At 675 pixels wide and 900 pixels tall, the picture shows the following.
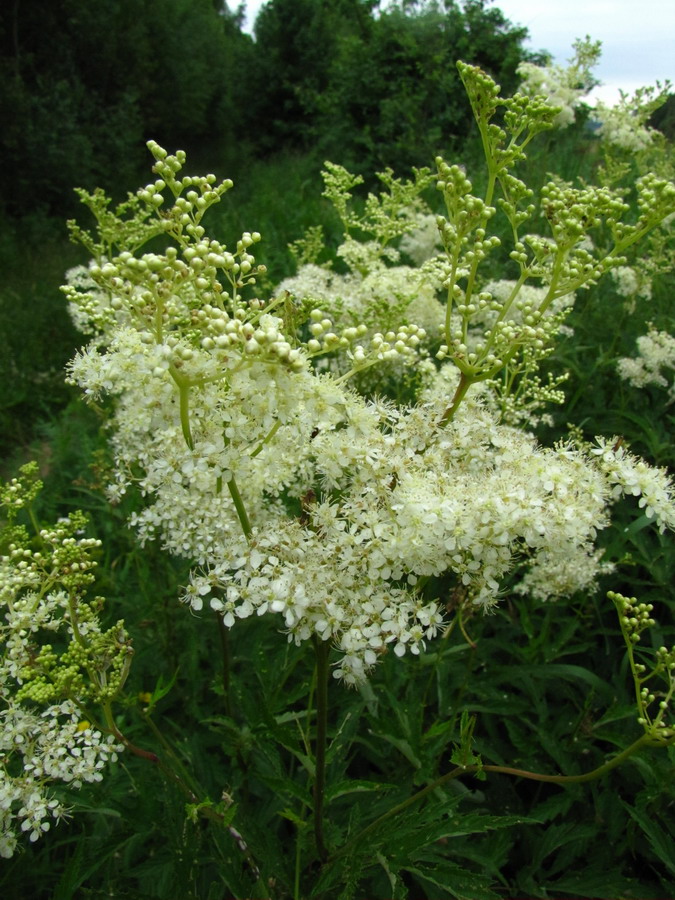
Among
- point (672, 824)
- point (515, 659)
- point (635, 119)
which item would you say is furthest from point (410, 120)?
point (672, 824)

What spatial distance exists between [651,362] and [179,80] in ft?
82.8

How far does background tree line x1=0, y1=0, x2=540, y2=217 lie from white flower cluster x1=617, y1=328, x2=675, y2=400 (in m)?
10.1

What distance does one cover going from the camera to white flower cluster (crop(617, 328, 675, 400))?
13.8 feet

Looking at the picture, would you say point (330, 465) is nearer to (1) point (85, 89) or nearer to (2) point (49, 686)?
(2) point (49, 686)

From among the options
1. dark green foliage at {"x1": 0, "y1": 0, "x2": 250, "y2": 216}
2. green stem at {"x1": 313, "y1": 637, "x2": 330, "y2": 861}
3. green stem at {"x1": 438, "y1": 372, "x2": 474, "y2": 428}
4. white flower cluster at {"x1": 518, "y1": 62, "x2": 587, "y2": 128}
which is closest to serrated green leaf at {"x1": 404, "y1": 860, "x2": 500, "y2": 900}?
green stem at {"x1": 313, "y1": 637, "x2": 330, "y2": 861}

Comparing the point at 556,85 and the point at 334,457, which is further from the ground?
the point at 556,85

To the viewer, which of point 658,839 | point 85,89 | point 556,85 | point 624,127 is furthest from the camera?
point 85,89

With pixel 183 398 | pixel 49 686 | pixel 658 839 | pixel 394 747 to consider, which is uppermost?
pixel 183 398

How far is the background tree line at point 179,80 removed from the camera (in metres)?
14.1

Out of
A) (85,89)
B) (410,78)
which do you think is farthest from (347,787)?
(85,89)

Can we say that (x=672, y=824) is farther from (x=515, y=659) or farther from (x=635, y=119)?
(x=635, y=119)

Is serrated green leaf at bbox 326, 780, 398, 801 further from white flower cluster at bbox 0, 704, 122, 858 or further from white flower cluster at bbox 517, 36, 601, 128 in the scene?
white flower cluster at bbox 517, 36, 601, 128

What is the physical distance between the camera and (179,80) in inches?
952

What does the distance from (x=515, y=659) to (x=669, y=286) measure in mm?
4087
